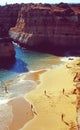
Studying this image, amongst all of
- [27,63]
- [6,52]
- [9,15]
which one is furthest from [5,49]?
[9,15]

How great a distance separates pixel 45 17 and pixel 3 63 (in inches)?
964

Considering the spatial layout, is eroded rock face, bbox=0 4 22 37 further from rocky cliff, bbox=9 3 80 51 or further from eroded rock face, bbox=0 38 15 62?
eroded rock face, bbox=0 38 15 62

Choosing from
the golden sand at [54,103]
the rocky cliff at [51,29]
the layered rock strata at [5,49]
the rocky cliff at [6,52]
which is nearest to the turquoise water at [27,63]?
the rocky cliff at [6,52]

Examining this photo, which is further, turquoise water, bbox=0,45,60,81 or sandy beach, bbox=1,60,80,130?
turquoise water, bbox=0,45,60,81

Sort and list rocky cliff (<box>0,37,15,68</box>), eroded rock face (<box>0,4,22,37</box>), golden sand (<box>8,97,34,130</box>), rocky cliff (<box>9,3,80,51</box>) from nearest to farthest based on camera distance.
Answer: golden sand (<box>8,97,34,130</box>), rocky cliff (<box>0,37,15,68</box>), rocky cliff (<box>9,3,80,51</box>), eroded rock face (<box>0,4,22,37</box>)

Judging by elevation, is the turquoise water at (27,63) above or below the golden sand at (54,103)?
below

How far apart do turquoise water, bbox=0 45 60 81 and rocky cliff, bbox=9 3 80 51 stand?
516cm

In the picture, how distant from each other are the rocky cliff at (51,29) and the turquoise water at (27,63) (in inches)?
203

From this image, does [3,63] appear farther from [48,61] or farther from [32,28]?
[32,28]

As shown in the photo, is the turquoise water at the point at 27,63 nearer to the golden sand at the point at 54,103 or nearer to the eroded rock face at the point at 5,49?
the eroded rock face at the point at 5,49

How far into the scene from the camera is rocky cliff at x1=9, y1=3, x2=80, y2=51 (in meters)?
78.6

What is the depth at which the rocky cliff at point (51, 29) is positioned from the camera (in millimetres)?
78562

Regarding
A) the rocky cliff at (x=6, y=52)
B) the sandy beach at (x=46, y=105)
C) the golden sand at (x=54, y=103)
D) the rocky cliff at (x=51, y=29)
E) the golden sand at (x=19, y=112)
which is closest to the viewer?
the golden sand at (x=54, y=103)

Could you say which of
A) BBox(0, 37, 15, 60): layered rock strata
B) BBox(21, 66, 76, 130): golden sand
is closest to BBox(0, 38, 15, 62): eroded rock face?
BBox(0, 37, 15, 60): layered rock strata
